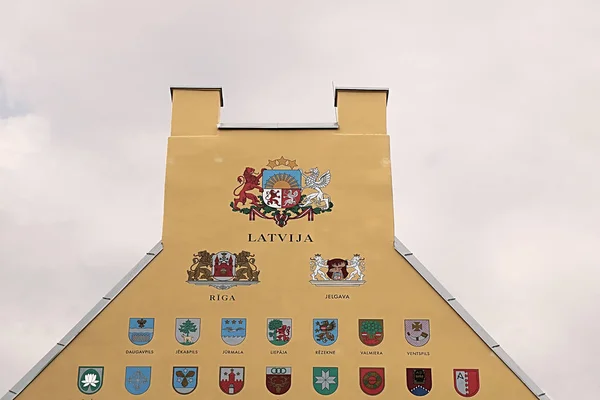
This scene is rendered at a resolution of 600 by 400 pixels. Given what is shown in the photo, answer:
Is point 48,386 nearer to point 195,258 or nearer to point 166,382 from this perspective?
point 166,382

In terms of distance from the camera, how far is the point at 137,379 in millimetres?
13977

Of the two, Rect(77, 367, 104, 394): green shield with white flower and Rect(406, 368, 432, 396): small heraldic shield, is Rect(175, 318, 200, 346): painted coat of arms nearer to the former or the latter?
Rect(77, 367, 104, 394): green shield with white flower

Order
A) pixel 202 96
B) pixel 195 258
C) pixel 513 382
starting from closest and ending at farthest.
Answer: pixel 513 382 < pixel 195 258 < pixel 202 96

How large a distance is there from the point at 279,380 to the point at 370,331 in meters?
1.67

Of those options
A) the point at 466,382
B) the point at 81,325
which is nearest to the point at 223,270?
the point at 81,325

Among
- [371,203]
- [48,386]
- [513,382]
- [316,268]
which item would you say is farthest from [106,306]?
[513,382]

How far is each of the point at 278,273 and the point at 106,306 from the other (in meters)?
2.89

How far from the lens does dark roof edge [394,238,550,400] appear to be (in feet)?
45.5

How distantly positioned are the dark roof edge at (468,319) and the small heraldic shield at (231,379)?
3.36 meters

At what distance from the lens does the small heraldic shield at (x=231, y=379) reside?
13891 millimetres

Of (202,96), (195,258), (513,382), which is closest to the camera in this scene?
(513,382)

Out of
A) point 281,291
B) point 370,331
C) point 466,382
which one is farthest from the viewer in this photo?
point 281,291

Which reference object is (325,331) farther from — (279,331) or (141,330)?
(141,330)

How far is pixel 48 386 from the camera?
13945 millimetres
